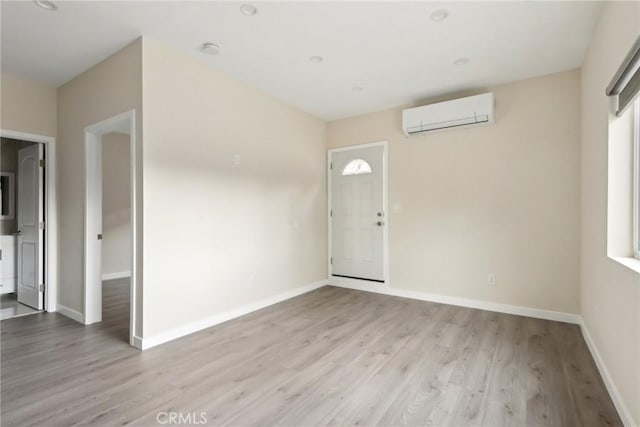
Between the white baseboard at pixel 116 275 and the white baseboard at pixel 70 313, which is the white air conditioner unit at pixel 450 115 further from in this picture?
the white baseboard at pixel 116 275

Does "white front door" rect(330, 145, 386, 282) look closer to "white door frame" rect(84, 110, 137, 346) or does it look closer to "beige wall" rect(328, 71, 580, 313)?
"beige wall" rect(328, 71, 580, 313)

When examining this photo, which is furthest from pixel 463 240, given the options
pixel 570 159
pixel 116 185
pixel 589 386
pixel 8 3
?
pixel 116 185

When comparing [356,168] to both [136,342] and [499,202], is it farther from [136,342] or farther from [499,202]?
[136,342]

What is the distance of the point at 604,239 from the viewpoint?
7.22ft

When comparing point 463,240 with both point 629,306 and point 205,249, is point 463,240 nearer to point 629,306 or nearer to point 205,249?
point 629,306

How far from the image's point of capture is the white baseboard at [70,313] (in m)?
3.34

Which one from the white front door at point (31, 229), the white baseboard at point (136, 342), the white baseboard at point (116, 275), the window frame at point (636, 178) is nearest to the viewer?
the window frame at point (636, 178)

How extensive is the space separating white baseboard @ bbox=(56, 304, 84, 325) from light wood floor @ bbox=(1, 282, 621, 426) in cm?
10

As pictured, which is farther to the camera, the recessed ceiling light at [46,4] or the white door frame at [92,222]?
the white door frame at [92,222]

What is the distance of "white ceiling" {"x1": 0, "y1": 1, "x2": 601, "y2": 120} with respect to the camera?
7.69ft

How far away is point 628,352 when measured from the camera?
1.71 meters

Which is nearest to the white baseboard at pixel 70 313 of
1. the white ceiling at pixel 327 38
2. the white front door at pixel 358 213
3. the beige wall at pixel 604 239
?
the white ceiling at pixel 327 38

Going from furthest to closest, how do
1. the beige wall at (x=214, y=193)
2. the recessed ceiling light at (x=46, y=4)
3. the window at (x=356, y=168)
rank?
the window at (x=356, y=168) → the beige wall at (x=214, y=193) → the recessed ceiling light at (x=46, y=4)

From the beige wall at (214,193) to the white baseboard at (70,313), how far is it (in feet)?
4.16
